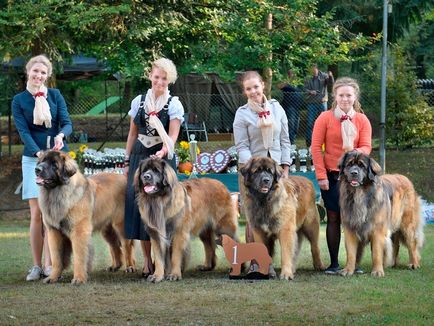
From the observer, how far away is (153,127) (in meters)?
8.57

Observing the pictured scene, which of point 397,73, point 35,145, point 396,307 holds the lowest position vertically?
point 396,307

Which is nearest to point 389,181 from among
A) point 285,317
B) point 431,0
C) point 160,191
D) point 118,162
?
point 160,191

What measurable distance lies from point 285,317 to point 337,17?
18.3 m

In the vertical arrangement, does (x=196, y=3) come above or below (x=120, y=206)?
above

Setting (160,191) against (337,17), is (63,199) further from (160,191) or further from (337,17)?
(337,17)

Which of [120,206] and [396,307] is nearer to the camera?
[396,307]

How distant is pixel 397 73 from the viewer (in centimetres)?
2014

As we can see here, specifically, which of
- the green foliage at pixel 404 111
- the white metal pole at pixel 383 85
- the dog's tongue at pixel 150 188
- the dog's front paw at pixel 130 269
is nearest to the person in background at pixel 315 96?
the green foliage at pixel 404 111

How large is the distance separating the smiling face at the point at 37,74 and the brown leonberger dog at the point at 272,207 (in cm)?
216

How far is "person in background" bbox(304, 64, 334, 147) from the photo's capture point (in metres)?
19.1

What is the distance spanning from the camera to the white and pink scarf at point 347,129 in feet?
28.7

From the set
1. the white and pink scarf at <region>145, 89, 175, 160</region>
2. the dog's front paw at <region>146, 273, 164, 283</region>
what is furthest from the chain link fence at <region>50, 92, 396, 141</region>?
the dog's front paw at <region>146, 273, 164, 283</region>

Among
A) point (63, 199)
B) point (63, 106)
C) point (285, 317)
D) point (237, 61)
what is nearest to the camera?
point (285, 317)

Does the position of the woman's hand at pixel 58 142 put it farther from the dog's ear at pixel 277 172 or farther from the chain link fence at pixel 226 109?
the chain link fence at pixel 226 109
